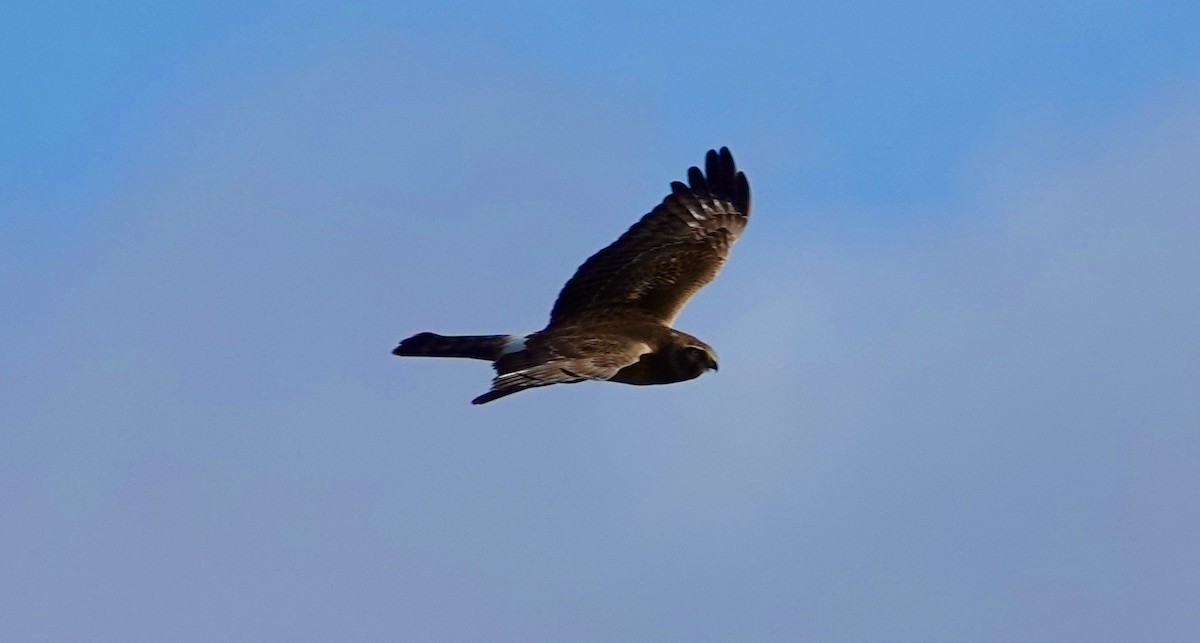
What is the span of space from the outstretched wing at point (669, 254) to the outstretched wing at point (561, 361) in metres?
1.12

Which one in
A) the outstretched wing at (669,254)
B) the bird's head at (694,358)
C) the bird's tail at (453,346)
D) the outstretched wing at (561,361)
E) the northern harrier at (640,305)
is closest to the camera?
the outstretched wing at (561,361)

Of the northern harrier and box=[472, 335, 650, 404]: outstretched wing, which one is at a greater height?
the northern harrier

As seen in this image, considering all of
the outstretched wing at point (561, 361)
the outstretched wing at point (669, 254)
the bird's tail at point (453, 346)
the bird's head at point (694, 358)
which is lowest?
the outstretched wing at point (561, 361)

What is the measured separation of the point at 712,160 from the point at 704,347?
2.59m

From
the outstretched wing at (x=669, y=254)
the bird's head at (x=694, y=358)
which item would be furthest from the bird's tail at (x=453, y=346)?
the bird's head at (x=694, y=358)

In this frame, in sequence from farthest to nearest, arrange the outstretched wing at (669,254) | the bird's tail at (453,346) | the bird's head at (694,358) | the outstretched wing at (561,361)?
the outstretched wing at (669,254)
the bird's tail at (453,346)
the bird's head at (694,358)
the outstretched wing at (561,361)

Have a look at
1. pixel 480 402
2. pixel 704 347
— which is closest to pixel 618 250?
pixel 704 347

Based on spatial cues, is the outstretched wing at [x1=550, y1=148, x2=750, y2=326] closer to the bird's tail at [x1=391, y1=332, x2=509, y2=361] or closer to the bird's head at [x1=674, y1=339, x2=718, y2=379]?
the bird's tail at [x1=391, y1=332, x2=509, y2=361]

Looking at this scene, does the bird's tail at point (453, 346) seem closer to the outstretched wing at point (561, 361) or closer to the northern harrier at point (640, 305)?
the northern harrier at point (640, 305)

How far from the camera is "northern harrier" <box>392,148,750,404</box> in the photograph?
1323 cm

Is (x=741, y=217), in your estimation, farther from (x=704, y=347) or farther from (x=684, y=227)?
(x=704, y=347)

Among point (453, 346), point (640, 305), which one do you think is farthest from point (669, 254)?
point (453, 346)

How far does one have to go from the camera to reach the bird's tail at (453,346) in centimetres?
1439

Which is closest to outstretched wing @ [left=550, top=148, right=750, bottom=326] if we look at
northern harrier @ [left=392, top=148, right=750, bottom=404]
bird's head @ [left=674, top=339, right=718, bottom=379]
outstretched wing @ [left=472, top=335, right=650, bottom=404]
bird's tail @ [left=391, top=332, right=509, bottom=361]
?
northern harrier @ [left=392, top=148, right=750, bottom=404]
